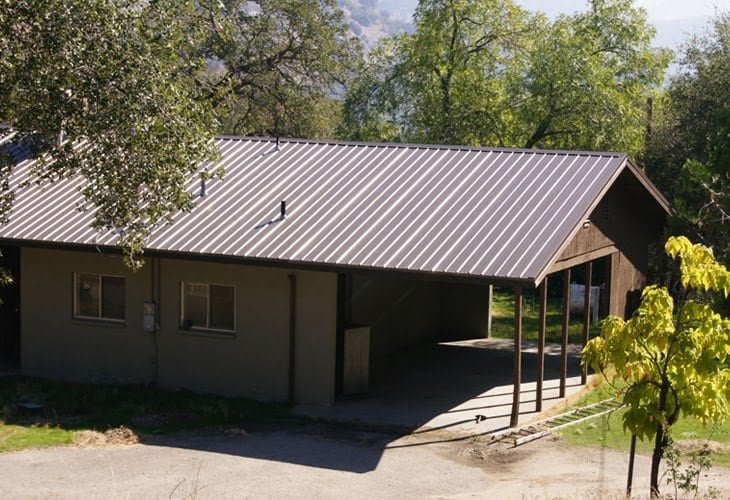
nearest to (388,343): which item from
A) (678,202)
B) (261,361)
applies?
(261,361)

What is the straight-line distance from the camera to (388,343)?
21.6 m

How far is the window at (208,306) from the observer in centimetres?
1753

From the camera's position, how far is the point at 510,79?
3559 cm

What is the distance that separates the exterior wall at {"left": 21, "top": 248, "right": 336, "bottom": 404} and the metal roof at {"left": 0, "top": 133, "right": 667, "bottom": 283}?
0.68 meters

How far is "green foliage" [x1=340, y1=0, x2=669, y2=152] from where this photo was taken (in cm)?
3331

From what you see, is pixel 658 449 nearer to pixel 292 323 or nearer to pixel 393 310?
pixel 292 323

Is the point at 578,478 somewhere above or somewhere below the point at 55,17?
below

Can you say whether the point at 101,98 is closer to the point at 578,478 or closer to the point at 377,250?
the point at 377,250

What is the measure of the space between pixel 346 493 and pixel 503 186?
7023 millimetres

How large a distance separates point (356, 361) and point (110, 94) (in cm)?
699

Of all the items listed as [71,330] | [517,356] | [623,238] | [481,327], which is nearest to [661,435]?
[517,356]

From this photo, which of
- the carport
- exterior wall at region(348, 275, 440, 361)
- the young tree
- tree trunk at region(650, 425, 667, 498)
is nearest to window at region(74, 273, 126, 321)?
the carport

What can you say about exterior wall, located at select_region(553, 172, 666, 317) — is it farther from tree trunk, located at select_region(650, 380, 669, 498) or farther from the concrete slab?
tree trunk, located at select_region(650, 380, 669, 498)

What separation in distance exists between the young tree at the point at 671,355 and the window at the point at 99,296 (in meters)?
10.7
